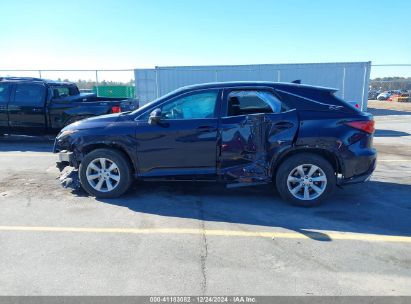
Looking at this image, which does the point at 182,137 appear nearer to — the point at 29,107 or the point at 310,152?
the point at 310,152

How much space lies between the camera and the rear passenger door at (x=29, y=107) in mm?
9781

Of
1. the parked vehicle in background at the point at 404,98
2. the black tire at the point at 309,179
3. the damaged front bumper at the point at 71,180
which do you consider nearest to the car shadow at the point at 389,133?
the black tire at the point at 309,179

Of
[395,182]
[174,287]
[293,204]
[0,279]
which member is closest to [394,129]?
[395,182]

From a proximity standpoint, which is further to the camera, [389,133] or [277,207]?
[389,133]

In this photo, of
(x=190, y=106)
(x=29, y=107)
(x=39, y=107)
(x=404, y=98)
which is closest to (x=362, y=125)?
(x=190, y=106)

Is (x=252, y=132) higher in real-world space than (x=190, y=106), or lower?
lower

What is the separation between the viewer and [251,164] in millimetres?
5098

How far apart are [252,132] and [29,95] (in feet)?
24.8

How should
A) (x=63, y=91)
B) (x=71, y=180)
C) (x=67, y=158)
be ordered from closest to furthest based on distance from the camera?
(x=67, y=158) < (x=71, y=180) < (x=63, y=91)

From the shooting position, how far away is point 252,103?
5184 millimetres

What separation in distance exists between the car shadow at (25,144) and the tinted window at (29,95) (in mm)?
1096

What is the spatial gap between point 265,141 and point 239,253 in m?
1.87

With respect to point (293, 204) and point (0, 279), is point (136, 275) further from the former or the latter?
point (293, 204)

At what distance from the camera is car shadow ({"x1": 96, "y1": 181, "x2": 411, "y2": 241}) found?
445cm
